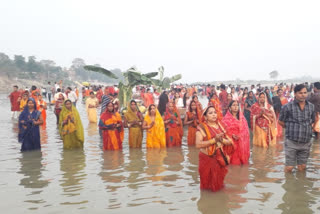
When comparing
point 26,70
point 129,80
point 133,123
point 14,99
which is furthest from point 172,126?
point 26,70

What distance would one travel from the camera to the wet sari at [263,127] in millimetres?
7738

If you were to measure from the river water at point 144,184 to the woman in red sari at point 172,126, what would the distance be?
601mm

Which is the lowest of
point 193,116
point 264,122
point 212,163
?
point 212,163

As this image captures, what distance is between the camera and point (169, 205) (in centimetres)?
427

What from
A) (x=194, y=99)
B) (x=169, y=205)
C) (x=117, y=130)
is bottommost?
(x=169, y=205)

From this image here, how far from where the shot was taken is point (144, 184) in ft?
16.9

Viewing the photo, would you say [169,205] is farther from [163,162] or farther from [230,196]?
[163,162]

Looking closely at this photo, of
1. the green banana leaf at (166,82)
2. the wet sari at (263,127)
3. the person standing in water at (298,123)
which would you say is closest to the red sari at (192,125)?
the wet sari at (263,127)

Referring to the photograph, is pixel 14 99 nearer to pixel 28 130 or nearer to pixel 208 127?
pixel 28 130

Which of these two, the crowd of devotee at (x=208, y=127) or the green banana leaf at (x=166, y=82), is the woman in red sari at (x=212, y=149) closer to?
the crowd of devotee at (x=208, y=127)

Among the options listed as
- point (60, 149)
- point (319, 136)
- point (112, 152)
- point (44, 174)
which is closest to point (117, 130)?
point (112, 152)

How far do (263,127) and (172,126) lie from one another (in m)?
2.18

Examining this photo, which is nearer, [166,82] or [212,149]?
[212,149]

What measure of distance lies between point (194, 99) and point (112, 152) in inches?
93.1
